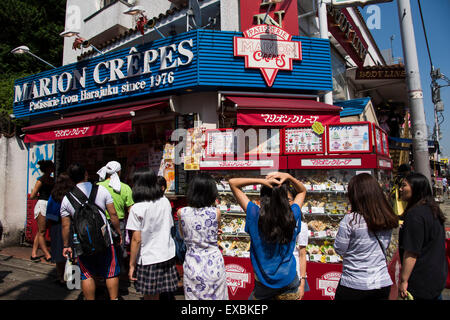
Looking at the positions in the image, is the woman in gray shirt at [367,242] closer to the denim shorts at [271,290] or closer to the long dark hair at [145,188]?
the denim shorts at [271,290]

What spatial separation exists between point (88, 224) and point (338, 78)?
29.0 ft

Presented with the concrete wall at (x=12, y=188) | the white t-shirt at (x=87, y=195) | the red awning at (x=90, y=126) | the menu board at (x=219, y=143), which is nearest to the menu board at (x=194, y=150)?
the menu board at (x=219, y=143)

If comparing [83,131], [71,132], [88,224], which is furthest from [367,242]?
[71,132]

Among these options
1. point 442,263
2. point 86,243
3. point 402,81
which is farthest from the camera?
point 402,81

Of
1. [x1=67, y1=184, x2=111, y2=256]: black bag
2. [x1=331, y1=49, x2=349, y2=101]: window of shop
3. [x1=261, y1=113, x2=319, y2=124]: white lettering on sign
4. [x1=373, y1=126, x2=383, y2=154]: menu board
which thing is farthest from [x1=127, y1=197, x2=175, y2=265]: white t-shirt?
[x1=331, y1=49, x2=349, y2=101]: window of shop

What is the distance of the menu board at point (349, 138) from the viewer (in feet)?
14.0

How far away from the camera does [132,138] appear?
8.39 m

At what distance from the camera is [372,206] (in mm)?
2445

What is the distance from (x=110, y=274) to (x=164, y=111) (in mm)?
4666

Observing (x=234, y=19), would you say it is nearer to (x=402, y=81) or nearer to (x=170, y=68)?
(x=170, y=68)

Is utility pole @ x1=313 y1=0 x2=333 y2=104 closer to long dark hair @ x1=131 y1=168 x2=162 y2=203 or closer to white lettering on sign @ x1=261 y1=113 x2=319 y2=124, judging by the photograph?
white lettering on sign @ x1=261 y1=113 x2=319 y2=124

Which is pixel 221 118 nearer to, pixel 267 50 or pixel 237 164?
pixel 267 50

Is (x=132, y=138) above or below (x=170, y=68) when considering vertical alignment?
below
